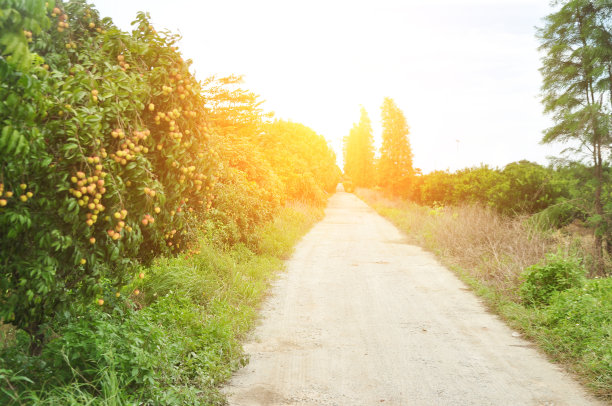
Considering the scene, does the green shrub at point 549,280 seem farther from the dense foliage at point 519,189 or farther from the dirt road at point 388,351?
the dense foliage at point 519,189

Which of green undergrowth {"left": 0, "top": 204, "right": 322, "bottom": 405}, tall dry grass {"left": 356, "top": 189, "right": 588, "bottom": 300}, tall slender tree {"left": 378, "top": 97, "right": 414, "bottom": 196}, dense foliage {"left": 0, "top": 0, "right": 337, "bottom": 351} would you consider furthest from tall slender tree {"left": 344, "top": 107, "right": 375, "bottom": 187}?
dense foliage {"left": 0, "top": 0, "right": 337, "bottom": 351}

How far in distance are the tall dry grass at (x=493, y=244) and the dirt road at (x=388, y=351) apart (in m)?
0.74

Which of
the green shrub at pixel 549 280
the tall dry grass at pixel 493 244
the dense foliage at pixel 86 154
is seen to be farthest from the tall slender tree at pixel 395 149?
the dense foliage at pixel 86 154

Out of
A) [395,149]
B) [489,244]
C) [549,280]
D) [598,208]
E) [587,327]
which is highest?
[395,149]

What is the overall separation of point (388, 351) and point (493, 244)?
632cm

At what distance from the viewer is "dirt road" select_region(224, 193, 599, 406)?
15.4 ft

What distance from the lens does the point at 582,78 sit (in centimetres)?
1198

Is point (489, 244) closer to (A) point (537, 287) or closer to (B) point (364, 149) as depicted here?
(A) point (537, 287)

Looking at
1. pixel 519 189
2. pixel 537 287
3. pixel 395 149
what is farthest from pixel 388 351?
pixel 395 149

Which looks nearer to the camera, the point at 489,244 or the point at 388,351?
the point at 388,351

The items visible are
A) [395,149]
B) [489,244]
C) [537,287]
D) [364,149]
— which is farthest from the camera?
[364,149]

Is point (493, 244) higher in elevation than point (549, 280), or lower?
higher

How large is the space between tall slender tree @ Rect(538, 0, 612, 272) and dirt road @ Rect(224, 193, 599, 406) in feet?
16.3

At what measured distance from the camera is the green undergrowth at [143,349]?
3.73 metres
